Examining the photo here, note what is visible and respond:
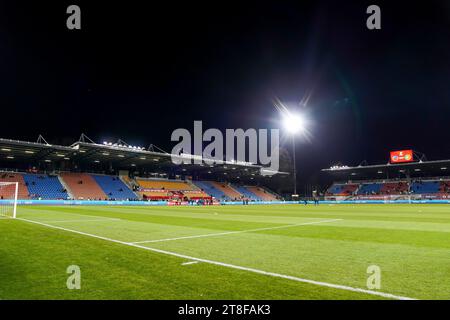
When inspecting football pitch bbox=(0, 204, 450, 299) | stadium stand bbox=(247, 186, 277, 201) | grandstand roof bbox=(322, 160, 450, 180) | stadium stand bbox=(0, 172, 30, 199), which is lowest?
stadium stand bbox=(247, 186, 277, 201)

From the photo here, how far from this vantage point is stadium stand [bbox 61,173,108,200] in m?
53.2

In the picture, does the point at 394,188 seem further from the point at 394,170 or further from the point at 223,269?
the point at 223,269

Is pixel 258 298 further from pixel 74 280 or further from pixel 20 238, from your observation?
pixel 20 238

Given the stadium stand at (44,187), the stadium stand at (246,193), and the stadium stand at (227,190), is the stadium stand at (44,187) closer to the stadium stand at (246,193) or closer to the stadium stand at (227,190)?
the stadium stand at (227,190)

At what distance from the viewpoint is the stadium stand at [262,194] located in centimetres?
8299

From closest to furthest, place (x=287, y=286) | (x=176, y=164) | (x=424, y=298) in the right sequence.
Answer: (x=424, y=298) < (x=287, y=286) < (x=176, y=164)

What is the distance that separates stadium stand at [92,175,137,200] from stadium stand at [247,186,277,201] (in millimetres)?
37607

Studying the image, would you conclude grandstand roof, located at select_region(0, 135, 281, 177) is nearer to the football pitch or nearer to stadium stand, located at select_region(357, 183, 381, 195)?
stadium stand, located at select_region(357, 183, 381, 195)

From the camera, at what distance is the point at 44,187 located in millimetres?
50500

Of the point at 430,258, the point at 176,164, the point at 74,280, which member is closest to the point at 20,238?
the point at 74,280

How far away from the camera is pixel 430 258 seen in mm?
6316

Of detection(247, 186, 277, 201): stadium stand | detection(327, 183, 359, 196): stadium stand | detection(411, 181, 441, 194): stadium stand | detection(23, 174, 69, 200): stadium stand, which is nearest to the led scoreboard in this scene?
detection(411, 181, 441, 194): stadium stand

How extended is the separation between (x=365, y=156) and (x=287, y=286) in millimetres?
76310

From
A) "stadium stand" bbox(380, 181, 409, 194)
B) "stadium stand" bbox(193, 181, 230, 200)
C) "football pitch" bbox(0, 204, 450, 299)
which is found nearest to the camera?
"football pitch" bbox(0, 204, 450, 299)
